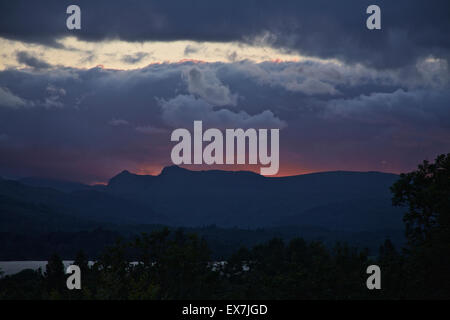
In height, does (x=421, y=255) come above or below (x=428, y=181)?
below

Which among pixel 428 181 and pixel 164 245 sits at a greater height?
pixel 428 181

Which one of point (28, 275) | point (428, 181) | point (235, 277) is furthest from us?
point (28, 275)

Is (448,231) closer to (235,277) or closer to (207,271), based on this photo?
(207,271)

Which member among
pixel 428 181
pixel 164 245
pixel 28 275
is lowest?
pixel 28 275

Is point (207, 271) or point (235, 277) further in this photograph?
point (235, 277)

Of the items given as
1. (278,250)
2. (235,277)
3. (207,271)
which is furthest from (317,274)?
(278,250)

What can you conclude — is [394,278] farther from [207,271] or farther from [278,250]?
[278,250]

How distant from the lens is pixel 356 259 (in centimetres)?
5034

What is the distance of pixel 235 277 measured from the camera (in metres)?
92.2
